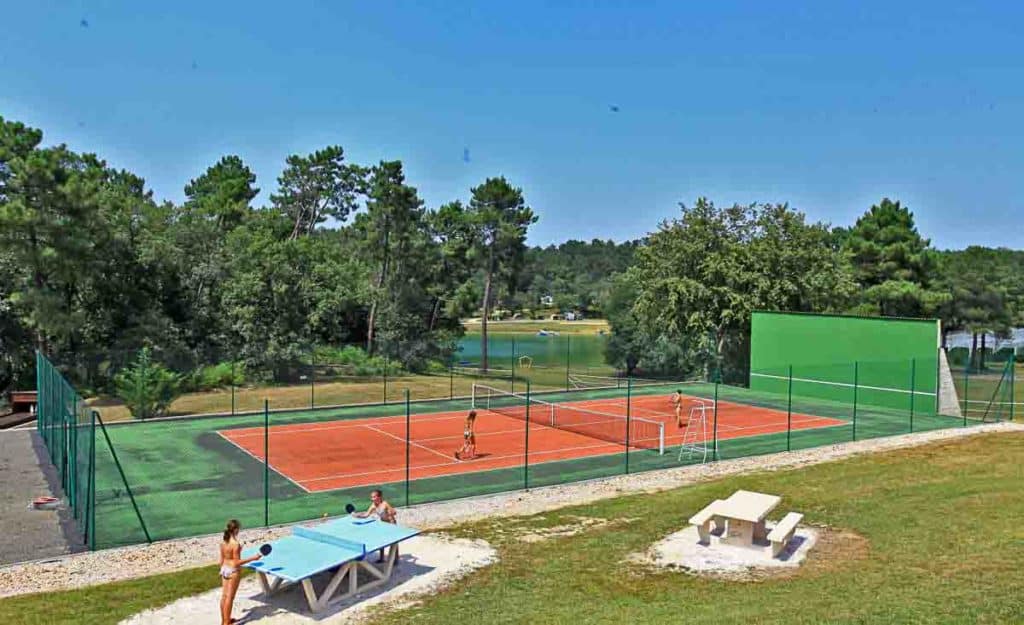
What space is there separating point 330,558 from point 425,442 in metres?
13.6

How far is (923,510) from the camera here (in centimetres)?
1381

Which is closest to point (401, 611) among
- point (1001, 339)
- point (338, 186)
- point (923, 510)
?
point (923, 510)

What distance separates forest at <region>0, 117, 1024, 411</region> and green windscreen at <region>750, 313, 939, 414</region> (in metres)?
5.17

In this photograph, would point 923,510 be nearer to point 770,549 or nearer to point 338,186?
point 770,549

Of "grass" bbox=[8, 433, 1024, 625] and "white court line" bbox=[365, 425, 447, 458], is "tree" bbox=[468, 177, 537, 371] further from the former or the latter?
"grass" bbox=[8, 433, 1024, 625]

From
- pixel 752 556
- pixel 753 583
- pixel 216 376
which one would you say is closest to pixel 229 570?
pixel 753 583

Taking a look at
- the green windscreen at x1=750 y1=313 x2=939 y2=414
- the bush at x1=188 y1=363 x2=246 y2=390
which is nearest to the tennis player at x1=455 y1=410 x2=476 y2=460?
the green windscreen at x1=750 y1=313 x2=939 y2=414

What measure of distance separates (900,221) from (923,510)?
1693 inches

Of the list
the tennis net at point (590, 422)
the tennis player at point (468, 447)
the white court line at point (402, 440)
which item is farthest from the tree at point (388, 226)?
the tennis player at point (468, 447)

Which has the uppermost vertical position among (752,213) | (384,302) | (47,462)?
(752,213)

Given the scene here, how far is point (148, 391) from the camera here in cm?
2752

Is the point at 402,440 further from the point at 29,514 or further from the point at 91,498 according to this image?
the point at 91,498

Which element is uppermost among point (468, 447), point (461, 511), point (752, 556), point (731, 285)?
point (731, 285)

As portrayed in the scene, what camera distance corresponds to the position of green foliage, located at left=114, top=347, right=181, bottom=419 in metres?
27.4
